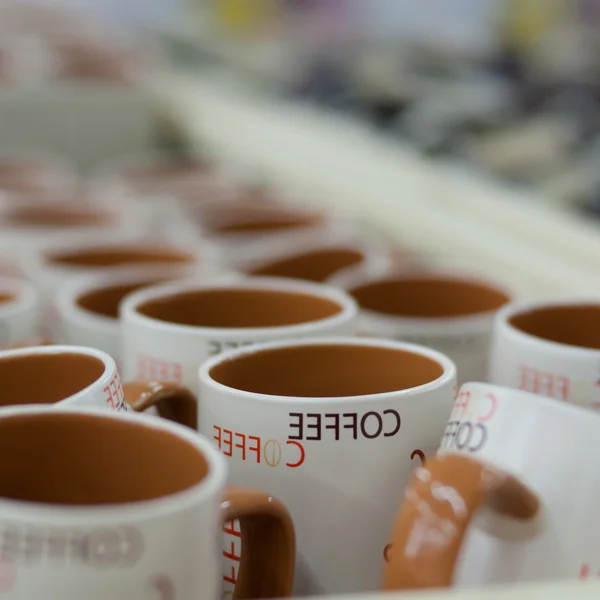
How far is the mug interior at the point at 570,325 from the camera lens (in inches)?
26.9

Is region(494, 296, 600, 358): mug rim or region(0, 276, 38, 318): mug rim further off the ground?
region(494, 296, 600, 358): mug rim

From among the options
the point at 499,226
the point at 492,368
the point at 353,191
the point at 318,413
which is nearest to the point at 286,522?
the point at 318,413

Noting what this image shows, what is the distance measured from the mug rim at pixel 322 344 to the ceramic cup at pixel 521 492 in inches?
1.8

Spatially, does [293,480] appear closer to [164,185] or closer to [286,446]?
[286,446]

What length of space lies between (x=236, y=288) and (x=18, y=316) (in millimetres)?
151

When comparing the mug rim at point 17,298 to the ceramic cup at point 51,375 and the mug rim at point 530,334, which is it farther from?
the mug rim at point 530,334

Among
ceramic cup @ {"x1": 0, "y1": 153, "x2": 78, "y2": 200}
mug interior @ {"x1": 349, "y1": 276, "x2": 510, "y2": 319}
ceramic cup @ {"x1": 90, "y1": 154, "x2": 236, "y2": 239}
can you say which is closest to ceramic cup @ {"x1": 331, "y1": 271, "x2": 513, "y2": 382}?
mug interior @ {"x1": 349, "y1": 276, "x2": 510, "y2": 319}

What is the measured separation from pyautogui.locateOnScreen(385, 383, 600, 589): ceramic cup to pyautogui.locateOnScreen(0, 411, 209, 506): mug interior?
10cm

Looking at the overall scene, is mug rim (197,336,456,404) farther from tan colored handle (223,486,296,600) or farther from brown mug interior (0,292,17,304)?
brown mug interior (0,292,17,304)

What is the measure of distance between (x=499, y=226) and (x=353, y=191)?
302 millimetres

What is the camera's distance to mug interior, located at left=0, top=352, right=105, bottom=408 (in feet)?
1.81

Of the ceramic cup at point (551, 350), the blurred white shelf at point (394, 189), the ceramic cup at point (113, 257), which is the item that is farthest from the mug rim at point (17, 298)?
the blurred white shelf at point (394, 189)

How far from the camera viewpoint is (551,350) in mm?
595

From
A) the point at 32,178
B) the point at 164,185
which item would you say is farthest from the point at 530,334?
the point at 32,178
